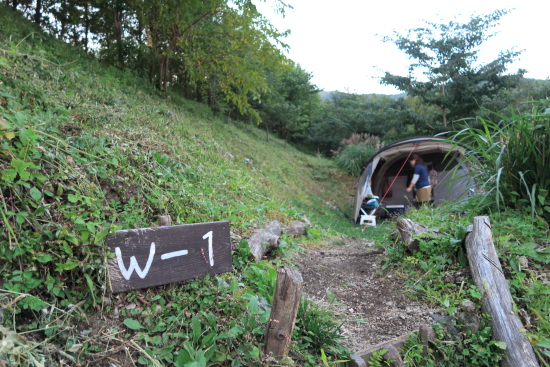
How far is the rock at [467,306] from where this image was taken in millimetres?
2545

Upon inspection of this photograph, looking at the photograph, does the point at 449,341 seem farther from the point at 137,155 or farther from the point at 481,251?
the point at 137,155

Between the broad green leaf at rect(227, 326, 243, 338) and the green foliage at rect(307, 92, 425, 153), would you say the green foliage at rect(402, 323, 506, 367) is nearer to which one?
the broad green leaf at rect(227, 326, 243, 338)

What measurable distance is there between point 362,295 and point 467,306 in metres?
0.89

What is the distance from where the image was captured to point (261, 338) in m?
2.08

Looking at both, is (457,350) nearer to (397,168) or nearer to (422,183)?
(422,183)

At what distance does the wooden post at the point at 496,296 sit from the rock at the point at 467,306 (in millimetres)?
103

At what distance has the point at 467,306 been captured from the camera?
101 inches

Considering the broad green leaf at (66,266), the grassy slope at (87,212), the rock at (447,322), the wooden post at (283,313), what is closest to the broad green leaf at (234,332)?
the grassy slope at (87,212)

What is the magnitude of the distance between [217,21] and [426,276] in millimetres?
8773

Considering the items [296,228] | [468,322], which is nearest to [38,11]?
[296,228]

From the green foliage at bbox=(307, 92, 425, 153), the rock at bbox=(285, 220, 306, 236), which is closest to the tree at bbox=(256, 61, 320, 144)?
the green foliage at bbox=(307, 92, 425, 153)

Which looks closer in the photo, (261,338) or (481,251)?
(261,338)

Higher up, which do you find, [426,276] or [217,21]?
[217,21]

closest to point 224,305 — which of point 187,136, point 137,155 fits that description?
point 137,155
